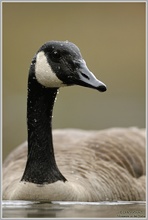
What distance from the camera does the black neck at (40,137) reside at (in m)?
6.62

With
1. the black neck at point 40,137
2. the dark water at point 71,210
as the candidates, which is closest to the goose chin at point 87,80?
the black neck at point 40,137

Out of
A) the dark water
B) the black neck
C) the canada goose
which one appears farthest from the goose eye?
the dark water

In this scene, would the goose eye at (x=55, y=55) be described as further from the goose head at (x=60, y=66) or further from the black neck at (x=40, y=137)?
the black neck at (x=40, y=137)

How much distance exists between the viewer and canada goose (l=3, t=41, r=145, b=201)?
6.43 m

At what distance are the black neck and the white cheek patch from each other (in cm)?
7

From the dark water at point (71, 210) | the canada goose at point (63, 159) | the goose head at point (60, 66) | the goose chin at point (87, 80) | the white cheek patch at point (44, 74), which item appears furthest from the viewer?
the white cheek patch at point (44, 74)

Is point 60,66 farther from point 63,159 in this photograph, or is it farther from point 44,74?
point 63,159

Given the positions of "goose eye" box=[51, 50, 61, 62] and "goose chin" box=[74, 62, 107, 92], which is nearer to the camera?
"goose chin" box=[74, 62, 107, 92]

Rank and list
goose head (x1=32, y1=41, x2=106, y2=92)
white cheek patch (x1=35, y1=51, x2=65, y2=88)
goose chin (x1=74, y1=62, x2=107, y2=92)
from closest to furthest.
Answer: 1. goose chin (x1=74, y1=62, x2=107, y2=92)
2. goose head (x1=32, y1=41, x2=106, y2=92)
3. white cheek patch (x1=35, y1=51, x2=65, y2=88)

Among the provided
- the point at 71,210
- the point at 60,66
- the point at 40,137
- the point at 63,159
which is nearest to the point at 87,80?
the point at 60,66

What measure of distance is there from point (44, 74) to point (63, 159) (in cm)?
97

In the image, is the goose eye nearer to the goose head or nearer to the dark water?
the goose head

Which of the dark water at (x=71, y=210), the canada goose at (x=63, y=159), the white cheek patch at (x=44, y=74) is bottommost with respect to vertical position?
the dark water at (x=71, y=210)

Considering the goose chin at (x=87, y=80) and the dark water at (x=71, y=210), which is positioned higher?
the goose chin at (x=87, y=80)
